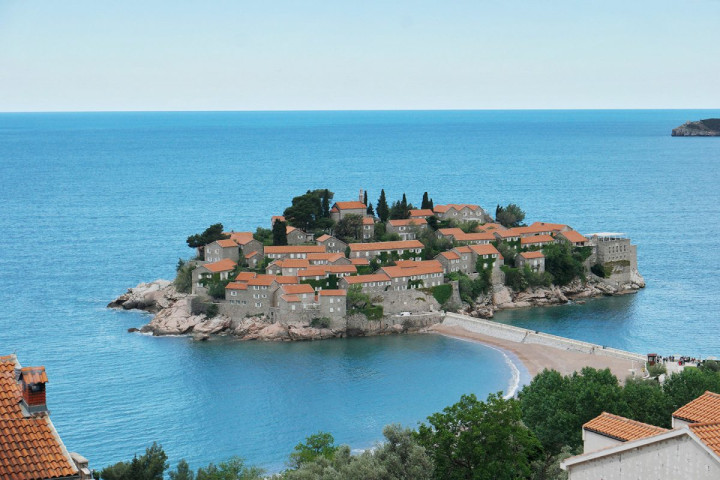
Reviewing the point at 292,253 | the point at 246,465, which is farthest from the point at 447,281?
the point at 246,465

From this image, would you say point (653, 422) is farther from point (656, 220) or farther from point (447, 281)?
point (656, 220)

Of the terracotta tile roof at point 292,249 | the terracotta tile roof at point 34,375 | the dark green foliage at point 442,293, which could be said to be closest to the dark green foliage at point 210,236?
the terracotta tile roof at point 292,249

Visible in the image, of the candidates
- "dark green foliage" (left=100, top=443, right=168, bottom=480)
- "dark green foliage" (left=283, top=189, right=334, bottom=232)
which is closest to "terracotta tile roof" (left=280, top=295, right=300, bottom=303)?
"dark green foliage" (left=283, top=189, right=334, bottom=232)

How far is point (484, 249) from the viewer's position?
82.4m

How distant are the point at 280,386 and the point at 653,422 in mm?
29573

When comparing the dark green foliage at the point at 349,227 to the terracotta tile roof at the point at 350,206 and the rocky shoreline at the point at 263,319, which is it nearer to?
the terracotta tile roof at the point at 350,206

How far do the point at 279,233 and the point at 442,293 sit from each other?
13.7 meters

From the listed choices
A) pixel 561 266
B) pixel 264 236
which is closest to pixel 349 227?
pixel 264 236

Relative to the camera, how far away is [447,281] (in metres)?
79.4

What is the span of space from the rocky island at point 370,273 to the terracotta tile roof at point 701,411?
50.5m

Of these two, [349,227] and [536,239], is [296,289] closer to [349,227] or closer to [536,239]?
[349,227]

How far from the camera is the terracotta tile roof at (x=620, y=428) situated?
20.9 m

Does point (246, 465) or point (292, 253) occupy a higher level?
point (292, 253)

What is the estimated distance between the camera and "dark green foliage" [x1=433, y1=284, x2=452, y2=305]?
7781 cm
